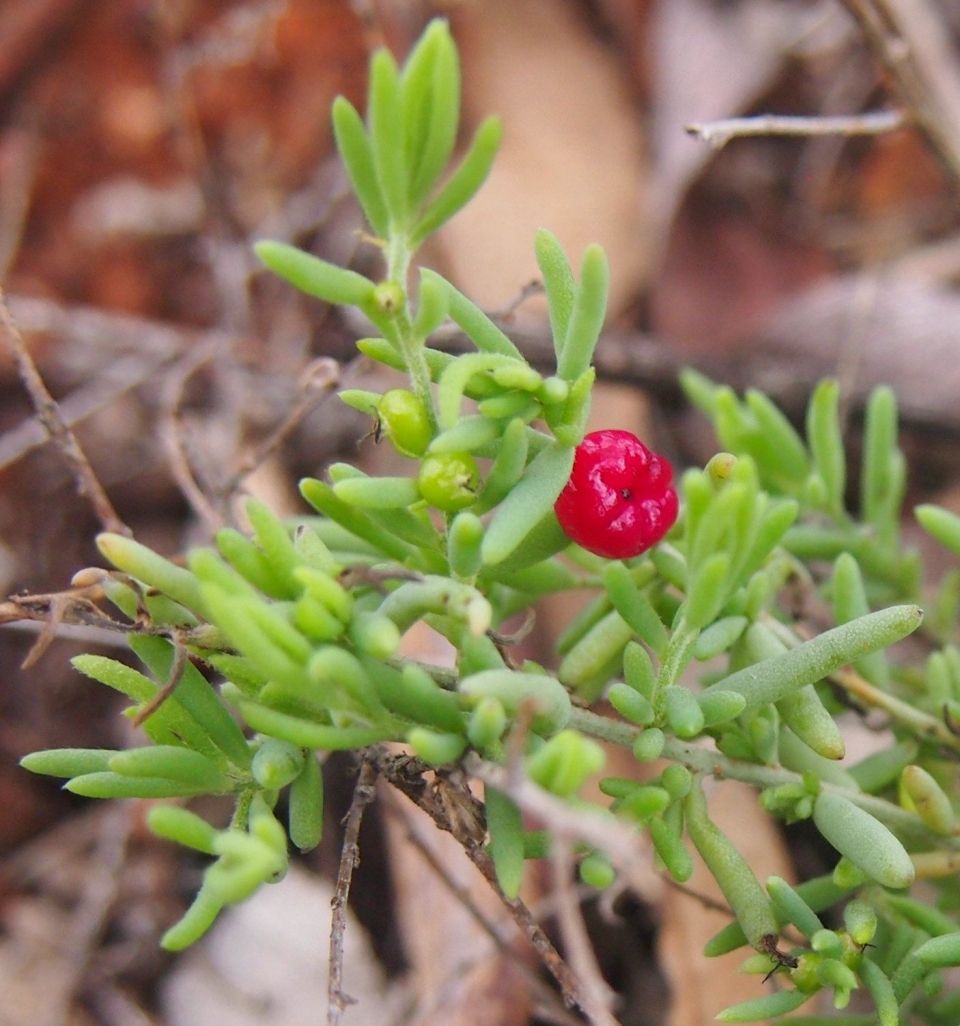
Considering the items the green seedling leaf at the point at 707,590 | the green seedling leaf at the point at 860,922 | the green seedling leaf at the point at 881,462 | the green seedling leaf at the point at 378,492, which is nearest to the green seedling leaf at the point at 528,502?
the green seedling leaf at the point at 378,492

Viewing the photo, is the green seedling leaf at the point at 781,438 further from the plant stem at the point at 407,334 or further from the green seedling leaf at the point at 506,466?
the plant stem at the point at 407,334

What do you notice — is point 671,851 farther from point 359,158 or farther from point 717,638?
point 359,158

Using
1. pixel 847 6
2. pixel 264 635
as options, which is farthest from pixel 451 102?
pixel 847 6

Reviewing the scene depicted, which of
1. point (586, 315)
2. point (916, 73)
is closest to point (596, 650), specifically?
point (586, 315)

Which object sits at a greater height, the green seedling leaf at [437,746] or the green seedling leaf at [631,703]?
the green seedling leaf at [437,746]

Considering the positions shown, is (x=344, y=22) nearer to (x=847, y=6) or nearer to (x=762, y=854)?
(x=847, y=6)
